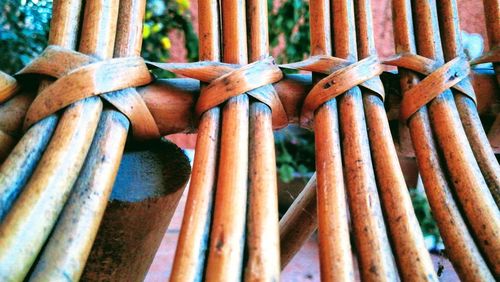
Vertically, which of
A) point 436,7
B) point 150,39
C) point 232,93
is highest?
point 150,39

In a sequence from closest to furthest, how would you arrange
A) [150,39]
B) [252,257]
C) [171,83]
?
[252,257] → [171,83] → [150,39]

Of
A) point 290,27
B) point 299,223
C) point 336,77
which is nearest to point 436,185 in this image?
point 336,77

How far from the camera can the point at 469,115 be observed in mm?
523

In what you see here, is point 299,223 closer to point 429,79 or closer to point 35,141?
point 429,79

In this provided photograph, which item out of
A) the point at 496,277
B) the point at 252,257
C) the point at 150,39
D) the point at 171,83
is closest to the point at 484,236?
the point at 496,277

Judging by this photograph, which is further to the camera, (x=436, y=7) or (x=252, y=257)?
(x=436, y=7)

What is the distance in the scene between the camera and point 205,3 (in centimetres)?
54

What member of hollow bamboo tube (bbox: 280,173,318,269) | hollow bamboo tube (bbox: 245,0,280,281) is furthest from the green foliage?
hollow bamboo tube (bbox: 245,0,280,281)

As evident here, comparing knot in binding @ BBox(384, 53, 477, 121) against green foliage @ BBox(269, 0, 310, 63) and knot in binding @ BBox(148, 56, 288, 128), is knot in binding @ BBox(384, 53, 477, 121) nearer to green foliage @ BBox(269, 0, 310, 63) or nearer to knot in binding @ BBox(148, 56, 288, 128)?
knot in binding @ BBox(148, 56, 288, 128)

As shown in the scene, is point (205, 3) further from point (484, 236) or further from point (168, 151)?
point (484, 236)

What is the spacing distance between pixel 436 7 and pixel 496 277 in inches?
12.1

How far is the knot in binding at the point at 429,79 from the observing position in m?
0.52

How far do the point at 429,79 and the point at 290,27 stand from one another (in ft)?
3.99

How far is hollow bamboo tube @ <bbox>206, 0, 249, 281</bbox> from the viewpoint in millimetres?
376
